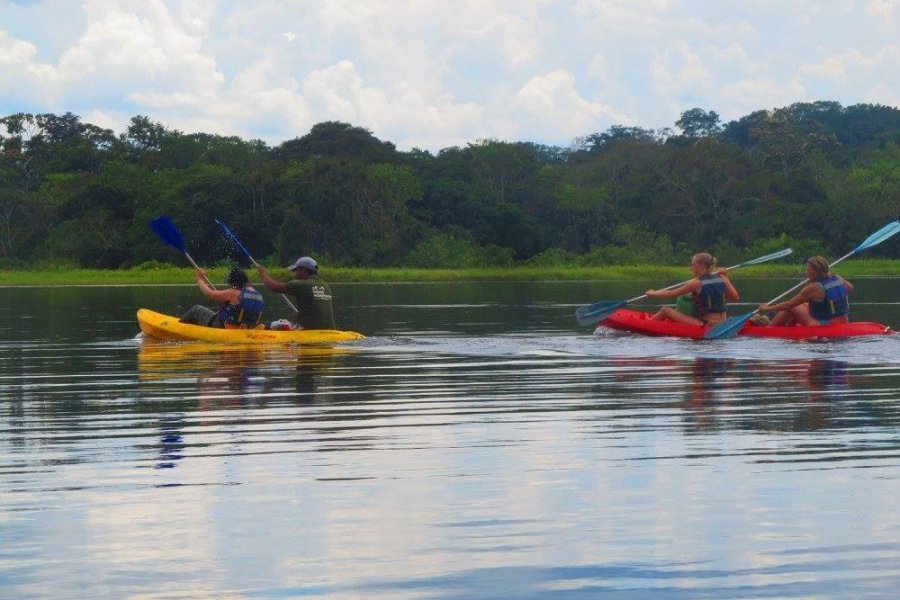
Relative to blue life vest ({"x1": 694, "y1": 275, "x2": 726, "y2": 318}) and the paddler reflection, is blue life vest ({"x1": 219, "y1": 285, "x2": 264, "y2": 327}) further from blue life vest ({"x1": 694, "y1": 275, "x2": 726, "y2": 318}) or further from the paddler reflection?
blue life vest ({"x1": 694, "y1": 275, "x2": 726, "y2": 318})

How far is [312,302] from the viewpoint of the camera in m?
17.7

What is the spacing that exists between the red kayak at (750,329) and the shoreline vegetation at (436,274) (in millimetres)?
33599

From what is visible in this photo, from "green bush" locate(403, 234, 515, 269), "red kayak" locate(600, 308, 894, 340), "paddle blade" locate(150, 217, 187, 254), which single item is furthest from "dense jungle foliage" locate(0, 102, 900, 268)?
"red kayak" locate(600, 308, 894, 340)

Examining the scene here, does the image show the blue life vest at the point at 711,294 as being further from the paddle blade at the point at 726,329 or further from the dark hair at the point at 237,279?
the dark hair at the point at 237,279

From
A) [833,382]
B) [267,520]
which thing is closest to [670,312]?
[833,382]

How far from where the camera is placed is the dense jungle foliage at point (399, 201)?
190 ft

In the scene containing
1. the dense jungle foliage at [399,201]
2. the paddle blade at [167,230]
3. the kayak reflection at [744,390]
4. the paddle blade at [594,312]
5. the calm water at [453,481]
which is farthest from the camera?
the dense jungle foliage at [399,201]

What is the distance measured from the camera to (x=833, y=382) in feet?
41.7

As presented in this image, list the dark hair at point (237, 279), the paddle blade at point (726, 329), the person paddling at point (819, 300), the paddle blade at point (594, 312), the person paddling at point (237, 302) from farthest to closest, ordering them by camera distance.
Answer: the paddle blade at point (594, 312) < the person paddling at point (237, 302) < the dark hair at point (237, 279) < the paddle blade at point (726, 329) < the person paddling at point (819, 300)

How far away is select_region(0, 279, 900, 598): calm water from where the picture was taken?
5738 mm

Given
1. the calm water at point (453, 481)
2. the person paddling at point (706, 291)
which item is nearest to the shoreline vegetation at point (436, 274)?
the person paddling at point (706, 291)

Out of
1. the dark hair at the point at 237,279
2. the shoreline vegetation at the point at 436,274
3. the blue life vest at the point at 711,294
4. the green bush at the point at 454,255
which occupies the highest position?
the green bush at the point at 454,255

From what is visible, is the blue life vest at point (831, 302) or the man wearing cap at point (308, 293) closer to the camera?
the blue life vest at point (831, 302)

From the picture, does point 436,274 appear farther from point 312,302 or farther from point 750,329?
point 750,329
